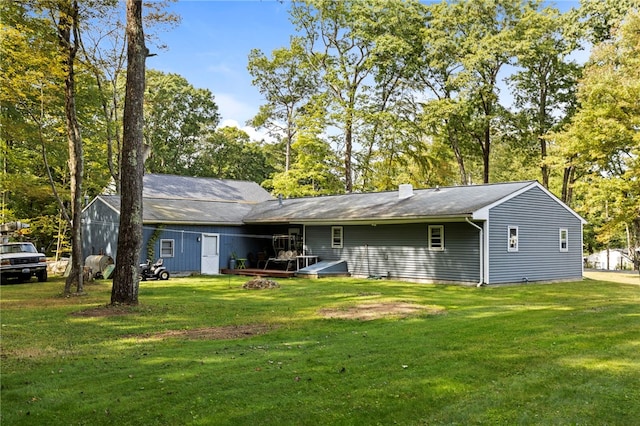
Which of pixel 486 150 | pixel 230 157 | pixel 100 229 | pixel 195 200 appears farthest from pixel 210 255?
pixel 230 157

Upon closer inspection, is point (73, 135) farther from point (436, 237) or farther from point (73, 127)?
point (436, 237)

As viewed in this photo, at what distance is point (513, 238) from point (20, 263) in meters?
17.3

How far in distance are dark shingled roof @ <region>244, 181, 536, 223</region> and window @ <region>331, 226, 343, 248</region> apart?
0.69 m

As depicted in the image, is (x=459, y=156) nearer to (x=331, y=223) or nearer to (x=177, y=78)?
(x=331, y=223)

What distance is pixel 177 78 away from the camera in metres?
40.7

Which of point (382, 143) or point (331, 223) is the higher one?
point (382, 143)

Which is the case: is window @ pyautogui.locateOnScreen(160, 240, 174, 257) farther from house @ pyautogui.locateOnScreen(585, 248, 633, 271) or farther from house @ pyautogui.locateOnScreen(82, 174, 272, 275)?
house @ pyautogui.locateOnScreen(585, 248, 633, 271)

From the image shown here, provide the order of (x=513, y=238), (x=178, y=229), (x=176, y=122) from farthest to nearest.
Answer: (x=176, y=122) < (x=178, y=229) < (x=513, y=238)

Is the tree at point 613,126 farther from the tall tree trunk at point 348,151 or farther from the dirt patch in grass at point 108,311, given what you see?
the dirt patch in grass at point 108,311

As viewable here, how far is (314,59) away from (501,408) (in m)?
32.2

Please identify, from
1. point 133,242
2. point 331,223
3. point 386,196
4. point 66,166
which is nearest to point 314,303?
point 133,242

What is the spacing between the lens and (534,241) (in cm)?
1819

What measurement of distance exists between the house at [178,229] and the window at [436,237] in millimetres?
7263

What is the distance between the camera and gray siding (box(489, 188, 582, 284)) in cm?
1675
